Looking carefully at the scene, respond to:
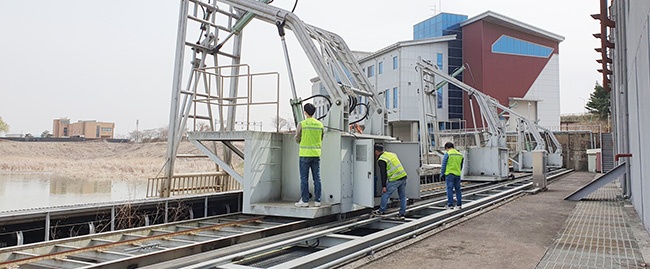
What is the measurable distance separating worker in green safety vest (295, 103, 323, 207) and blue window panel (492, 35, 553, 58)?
37508mm

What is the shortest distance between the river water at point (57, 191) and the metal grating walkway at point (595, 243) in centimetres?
1217

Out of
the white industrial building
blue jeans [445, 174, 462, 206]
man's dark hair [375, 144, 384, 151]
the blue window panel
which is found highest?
the blue window panel

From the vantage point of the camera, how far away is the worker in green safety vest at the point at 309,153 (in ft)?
21.7

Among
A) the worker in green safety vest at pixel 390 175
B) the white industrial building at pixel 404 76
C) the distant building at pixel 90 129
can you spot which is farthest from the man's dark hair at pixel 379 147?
the distant building at pixel 90 129

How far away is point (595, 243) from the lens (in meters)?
5.74

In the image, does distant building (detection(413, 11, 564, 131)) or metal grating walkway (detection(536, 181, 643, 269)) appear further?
distant building (detection(413, 11, 564, 131))

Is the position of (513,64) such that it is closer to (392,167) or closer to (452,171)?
(452,171)

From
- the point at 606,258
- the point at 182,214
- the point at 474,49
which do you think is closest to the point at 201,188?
the point at 182,214

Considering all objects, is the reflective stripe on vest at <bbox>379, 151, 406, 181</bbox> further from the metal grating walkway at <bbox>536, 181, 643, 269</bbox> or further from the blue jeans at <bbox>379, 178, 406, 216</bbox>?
the metal grating walkway at <bbox>536, 181, 643, 269</bbox>

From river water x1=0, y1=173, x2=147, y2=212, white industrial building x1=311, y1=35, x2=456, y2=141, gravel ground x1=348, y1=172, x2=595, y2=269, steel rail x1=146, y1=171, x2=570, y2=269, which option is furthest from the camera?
white industrial building x1=311, y1=35, x2=456, y2=141

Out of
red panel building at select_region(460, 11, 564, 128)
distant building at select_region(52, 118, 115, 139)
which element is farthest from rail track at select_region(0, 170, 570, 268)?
distant building at select_region(52, 118, 115, 139)

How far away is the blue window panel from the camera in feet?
132

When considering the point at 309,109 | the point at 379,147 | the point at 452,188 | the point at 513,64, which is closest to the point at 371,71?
the point at 513,64

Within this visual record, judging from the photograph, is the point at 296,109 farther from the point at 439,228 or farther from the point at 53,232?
the point at 53,232
